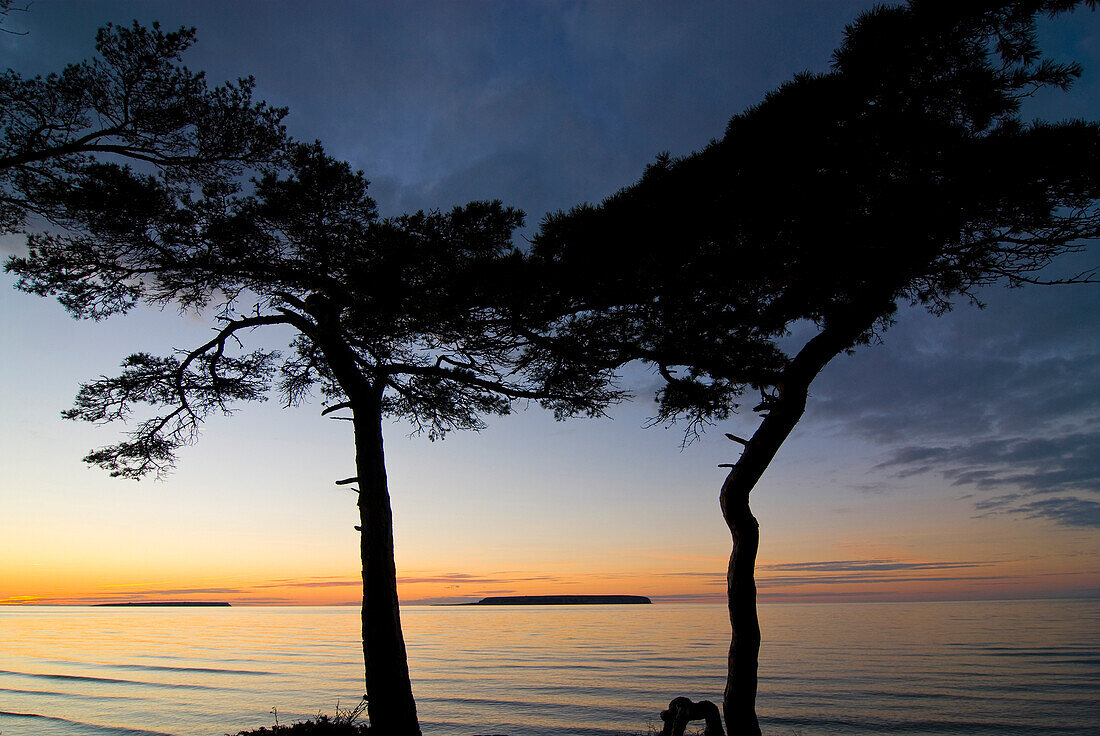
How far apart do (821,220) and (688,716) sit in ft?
16.4

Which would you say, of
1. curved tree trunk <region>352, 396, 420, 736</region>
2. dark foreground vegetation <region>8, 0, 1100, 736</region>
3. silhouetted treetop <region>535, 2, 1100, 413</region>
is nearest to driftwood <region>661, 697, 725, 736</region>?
dark foreground vegetation <region>8, 0, 1100, 736</region>

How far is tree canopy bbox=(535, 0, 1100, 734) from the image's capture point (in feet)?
18.2

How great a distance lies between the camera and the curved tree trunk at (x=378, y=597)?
6.82 m

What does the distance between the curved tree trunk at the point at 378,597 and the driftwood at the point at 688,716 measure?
2.83 m

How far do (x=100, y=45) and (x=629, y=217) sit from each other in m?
5.85

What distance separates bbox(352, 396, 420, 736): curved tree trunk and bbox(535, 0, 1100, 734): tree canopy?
276 cm

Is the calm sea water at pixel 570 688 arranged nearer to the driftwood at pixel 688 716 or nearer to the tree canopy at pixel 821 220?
the driftwood at pixel 688 716

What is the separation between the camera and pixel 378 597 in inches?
283

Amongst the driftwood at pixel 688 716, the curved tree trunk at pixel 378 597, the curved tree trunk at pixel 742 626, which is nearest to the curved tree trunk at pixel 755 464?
the curved tree trunk at pixel 742 626

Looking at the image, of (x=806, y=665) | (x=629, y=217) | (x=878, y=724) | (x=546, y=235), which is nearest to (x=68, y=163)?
(x=546, y=235)

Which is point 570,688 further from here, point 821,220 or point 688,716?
point 821,220

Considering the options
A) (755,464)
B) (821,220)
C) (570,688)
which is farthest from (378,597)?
(570,688)

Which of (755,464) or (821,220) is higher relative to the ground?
(821,220)

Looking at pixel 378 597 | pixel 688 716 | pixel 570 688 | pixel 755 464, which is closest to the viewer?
pixel 688 716
